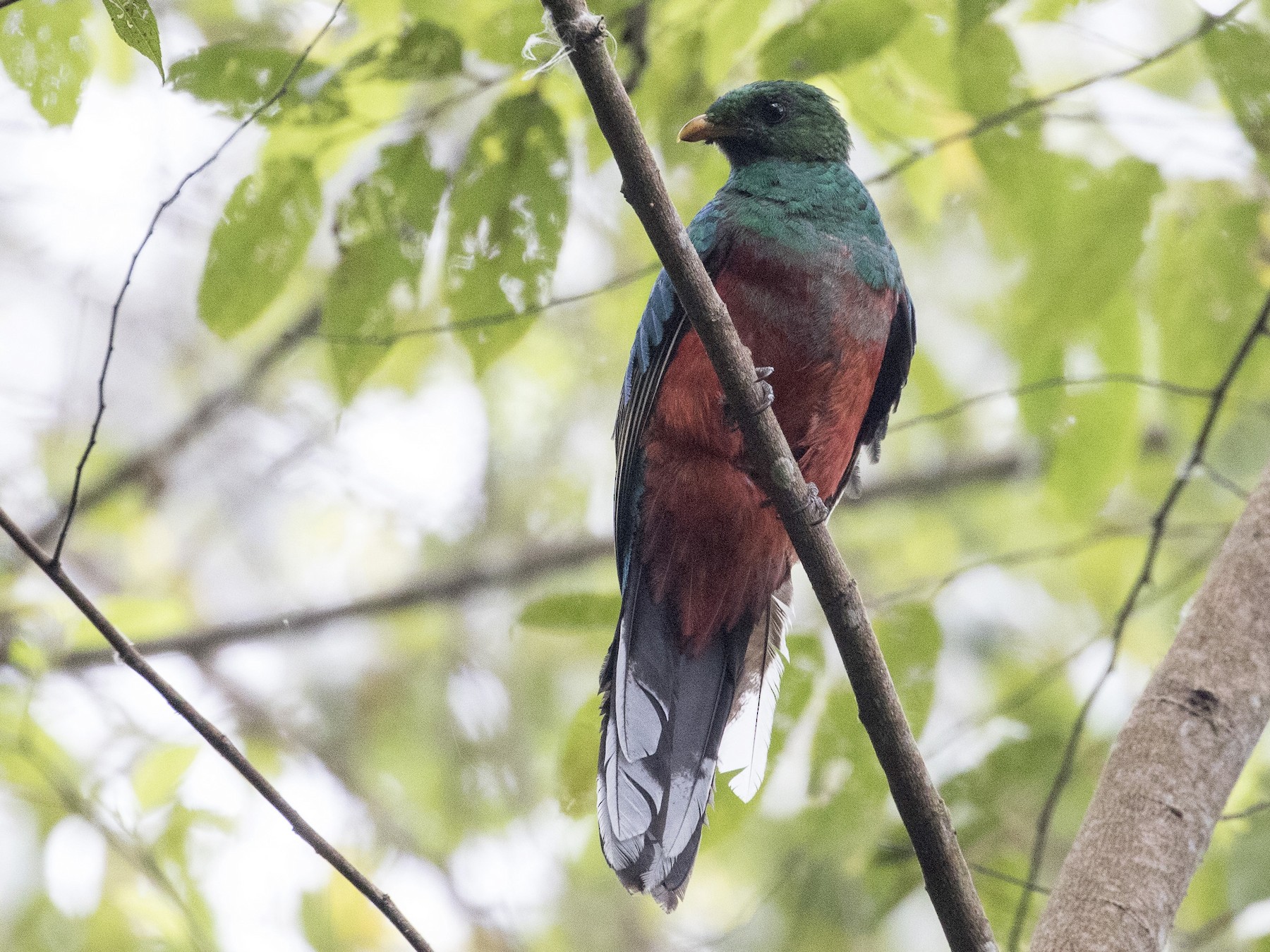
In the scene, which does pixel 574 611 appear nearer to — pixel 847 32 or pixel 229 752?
pixel 229 752

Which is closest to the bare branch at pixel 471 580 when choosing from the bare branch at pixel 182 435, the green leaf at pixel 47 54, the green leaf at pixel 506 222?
the bare branch at pixel 182 435

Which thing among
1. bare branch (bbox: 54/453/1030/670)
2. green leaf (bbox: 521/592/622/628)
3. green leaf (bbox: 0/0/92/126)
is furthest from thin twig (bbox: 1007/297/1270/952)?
bare branch (bbox: 54/453/1030/670)

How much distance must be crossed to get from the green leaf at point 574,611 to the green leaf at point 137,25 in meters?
1.52

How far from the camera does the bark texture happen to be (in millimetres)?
2258

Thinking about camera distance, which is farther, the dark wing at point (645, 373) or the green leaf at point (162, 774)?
the green leaf at point (162, 774)

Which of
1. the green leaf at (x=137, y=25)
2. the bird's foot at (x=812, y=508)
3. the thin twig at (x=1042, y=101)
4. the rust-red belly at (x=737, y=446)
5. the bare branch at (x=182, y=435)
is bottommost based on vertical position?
the bird's foot at (x=812, y=508)

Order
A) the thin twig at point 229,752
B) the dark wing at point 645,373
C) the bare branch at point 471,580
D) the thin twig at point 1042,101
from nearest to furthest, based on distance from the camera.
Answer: the thin twig at point 229,752, the thin twig at point 1042,101, the dark wing at point 645,373, the bare branch at point 471,580

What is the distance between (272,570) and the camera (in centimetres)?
631

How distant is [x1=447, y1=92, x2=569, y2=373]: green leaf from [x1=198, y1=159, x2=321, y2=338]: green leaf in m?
0.33

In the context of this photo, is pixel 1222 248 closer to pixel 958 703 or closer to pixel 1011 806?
pixel 1011 806

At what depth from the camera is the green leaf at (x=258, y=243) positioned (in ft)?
8.48

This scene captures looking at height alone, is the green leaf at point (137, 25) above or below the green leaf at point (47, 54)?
below

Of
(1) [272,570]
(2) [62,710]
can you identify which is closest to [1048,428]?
(2) [62,710]

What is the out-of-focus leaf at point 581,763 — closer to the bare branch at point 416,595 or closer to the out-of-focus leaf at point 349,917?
the out-of-focus leaf at point 349,917
